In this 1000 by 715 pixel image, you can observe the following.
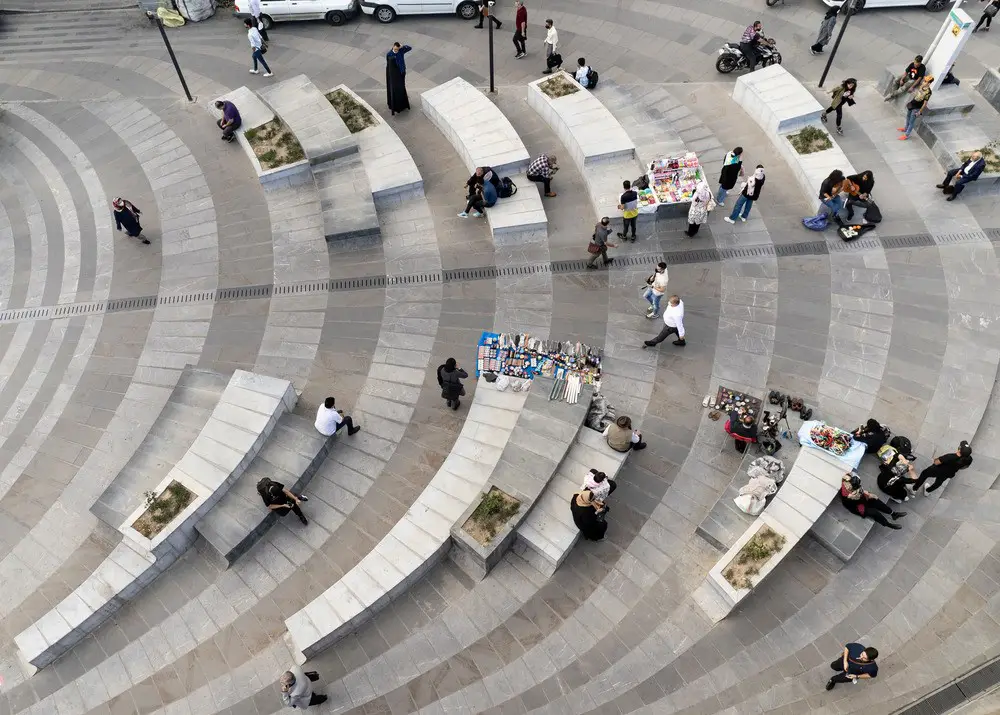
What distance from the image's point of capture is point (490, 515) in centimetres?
1241

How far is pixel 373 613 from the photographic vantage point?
476 inches

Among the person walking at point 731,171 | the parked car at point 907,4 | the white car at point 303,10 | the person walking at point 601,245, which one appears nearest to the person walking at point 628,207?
the person walking at point 601,245

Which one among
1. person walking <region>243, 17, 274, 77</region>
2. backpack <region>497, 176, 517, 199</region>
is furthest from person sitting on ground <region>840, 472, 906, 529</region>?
person walking <region>243, 17, 274, 77</region>

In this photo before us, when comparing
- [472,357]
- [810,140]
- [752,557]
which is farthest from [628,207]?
[752,557]

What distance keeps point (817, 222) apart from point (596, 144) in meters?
5.95

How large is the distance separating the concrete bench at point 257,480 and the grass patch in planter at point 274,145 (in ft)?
26.3

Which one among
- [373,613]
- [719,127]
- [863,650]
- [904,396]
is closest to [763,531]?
[863,650]

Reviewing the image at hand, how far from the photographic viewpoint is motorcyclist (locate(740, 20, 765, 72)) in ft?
67.4

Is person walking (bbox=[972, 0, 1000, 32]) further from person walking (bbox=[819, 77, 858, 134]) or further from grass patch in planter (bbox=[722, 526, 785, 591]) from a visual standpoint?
grass patch in planter (bbox=[722, 526, 785, 591])

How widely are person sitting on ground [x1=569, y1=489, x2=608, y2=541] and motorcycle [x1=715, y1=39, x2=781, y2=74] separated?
15575 millimetres

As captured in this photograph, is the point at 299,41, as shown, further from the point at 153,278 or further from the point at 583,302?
the point at 583,302

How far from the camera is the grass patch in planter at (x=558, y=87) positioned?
19719mm

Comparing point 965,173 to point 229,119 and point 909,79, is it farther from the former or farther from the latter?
point 229,119

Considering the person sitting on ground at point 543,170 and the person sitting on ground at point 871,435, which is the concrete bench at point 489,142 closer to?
the person sitting on ground at point 543,170
